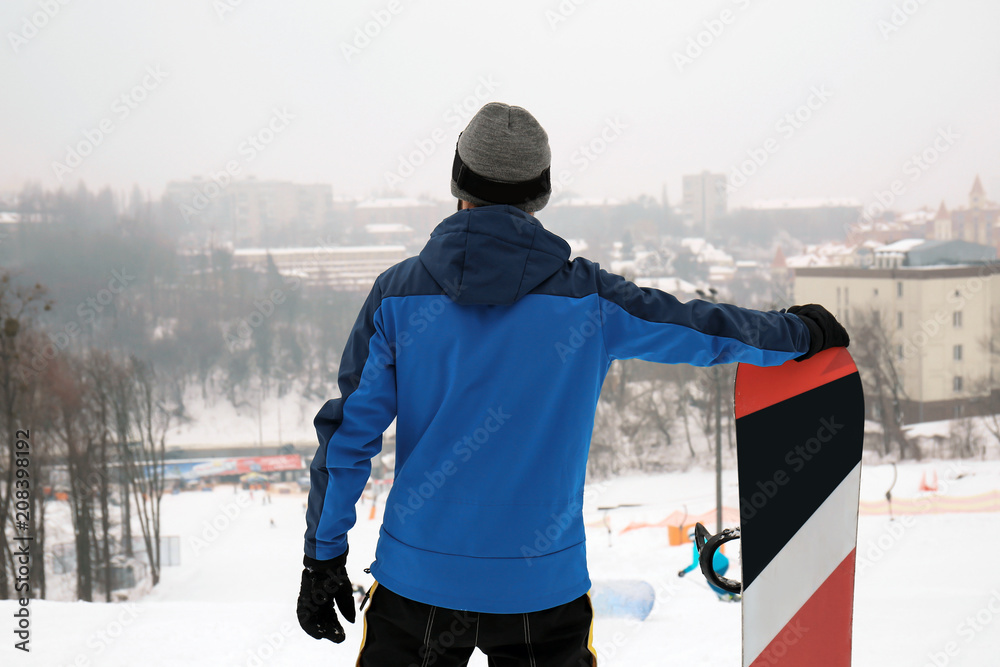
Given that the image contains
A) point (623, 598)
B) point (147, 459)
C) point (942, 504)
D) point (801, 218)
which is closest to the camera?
point (623, 598)

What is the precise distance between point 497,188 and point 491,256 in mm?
144

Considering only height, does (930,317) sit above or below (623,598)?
above

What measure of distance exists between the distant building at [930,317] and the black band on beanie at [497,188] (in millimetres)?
36706

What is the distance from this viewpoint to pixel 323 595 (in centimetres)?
124

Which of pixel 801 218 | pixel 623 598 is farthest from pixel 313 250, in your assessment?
pixel 623 598

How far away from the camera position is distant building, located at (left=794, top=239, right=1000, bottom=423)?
34.0 m

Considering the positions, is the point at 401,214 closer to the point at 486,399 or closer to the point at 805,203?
the point at 805,203

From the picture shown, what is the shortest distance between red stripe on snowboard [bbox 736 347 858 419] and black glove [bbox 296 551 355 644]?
918mm

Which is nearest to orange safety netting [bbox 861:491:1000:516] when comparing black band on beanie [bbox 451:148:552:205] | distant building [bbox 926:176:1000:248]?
black band on beanie [bbox 451:148:552:205]

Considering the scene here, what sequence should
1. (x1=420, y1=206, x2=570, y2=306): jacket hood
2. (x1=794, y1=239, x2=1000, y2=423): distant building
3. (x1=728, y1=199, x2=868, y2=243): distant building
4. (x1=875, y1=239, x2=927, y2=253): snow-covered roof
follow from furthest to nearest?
(x1=728, y1=199, x2=868, y2=243): distant building → (x1=875, y1=239, x2=927, y2=253): snow-covered roof → (x1=794, y1=239, x2=1000, y2=423): distant building → (x1=420, y1=206, x2=570, y2=306): jacket hood

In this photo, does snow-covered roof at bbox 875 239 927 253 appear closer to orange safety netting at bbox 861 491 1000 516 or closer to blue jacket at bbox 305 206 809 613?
orange safety netting at bbox 861 491 1000 516

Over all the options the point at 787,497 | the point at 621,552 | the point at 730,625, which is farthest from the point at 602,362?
the point at 621,552

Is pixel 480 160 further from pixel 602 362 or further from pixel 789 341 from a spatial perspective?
pixel 789 341

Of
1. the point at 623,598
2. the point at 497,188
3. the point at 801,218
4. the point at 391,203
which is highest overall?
the point at 391,203
